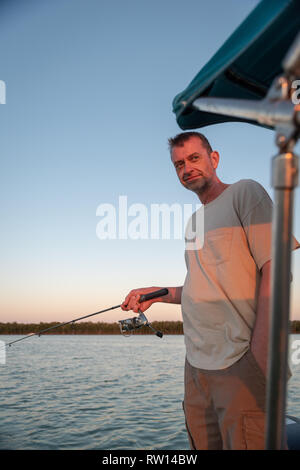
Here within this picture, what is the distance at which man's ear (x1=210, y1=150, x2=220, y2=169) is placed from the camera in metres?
2.13

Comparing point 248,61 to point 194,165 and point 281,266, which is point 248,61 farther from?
point 281,266

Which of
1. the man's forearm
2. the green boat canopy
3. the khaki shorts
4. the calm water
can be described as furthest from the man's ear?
the calm water

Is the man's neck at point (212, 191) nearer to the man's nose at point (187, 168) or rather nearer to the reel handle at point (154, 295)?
the man's nose at point (187, 168)

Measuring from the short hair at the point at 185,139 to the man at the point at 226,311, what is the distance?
0.14 feet

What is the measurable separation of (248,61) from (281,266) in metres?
1.08

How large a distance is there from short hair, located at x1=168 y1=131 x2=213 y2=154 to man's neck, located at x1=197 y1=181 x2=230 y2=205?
0.70 ft

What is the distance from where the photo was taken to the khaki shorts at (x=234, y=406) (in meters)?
1.59

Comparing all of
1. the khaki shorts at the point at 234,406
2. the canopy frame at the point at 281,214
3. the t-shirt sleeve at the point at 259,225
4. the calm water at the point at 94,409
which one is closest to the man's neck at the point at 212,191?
the t-shirt sleeve at the point at 259,225

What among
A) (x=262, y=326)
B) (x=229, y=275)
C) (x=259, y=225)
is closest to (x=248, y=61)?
(x=259, y=225)

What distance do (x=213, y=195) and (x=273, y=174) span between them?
4.51 feet

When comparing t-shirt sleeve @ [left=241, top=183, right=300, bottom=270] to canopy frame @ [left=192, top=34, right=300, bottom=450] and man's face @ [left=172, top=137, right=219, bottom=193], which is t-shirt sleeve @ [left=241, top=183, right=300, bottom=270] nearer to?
man's face @ [left=172, top=137, right=219, bottom=193]

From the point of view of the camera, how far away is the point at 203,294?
1858mm
